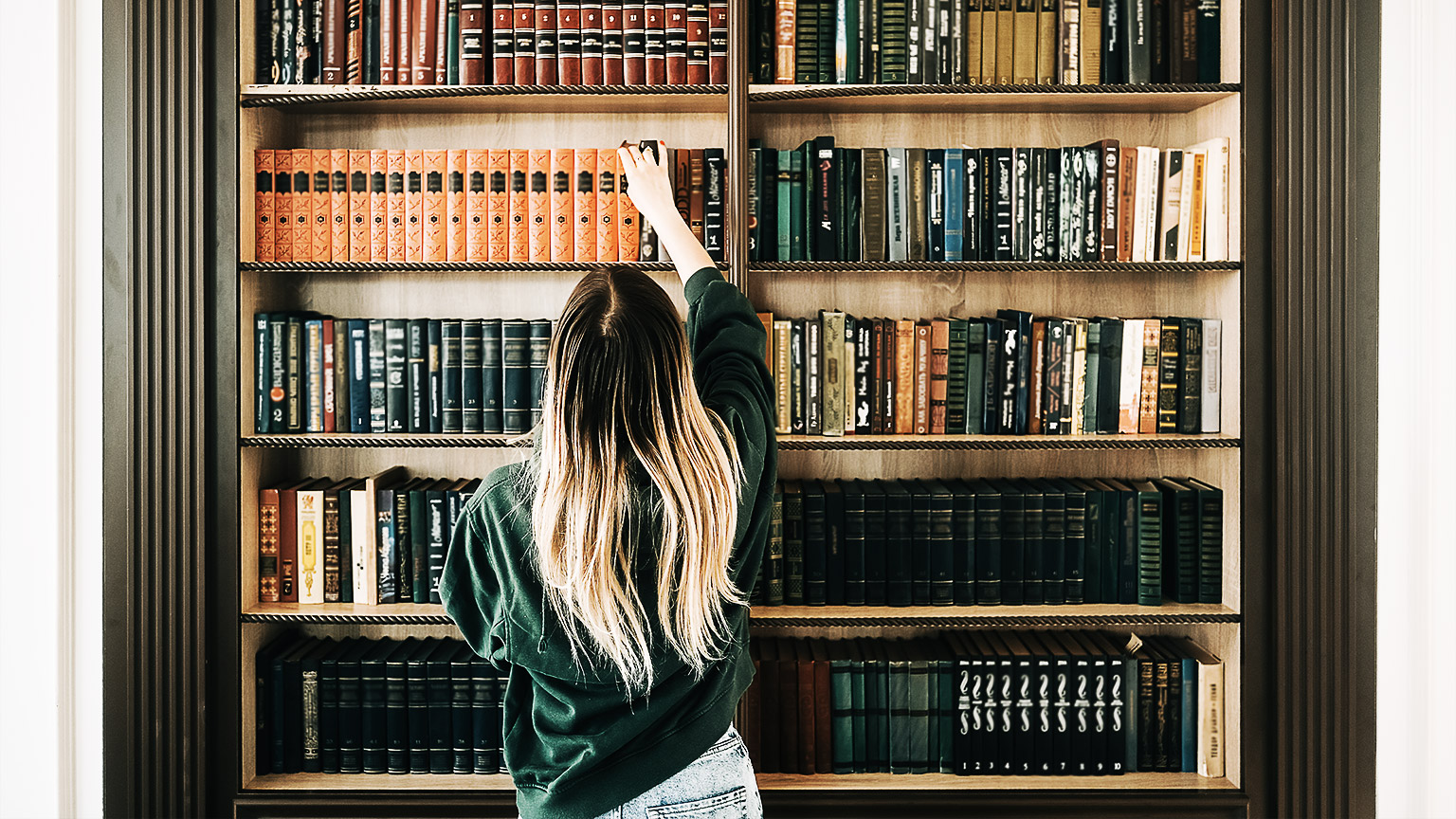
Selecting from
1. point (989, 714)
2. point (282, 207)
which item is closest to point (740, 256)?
point (282, 207)

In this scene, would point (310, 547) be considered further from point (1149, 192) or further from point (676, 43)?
point (1149, 192)

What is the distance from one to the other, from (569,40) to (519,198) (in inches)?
13.4

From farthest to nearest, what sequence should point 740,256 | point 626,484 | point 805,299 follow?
point 805,299, point 740,256, point 626,484

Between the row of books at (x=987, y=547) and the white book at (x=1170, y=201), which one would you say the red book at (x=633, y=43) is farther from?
the white book at (x=1170, y=201)

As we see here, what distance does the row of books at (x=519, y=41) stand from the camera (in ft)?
6.47

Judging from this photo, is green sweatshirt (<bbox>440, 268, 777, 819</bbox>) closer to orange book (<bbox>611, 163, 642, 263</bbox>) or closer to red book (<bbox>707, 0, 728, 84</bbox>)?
orange book (<bbox>611, 163, 642, 263</bbox>)

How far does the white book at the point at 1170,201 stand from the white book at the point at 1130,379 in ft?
0.55

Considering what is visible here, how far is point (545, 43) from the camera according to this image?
6.50 feet

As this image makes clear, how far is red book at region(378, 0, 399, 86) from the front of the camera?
77.9 inches

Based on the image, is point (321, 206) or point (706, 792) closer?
point (706, 792)

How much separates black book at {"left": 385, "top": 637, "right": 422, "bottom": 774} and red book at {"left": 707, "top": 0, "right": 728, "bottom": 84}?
1.41 m

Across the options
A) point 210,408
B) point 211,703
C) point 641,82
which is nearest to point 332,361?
point 210,408
